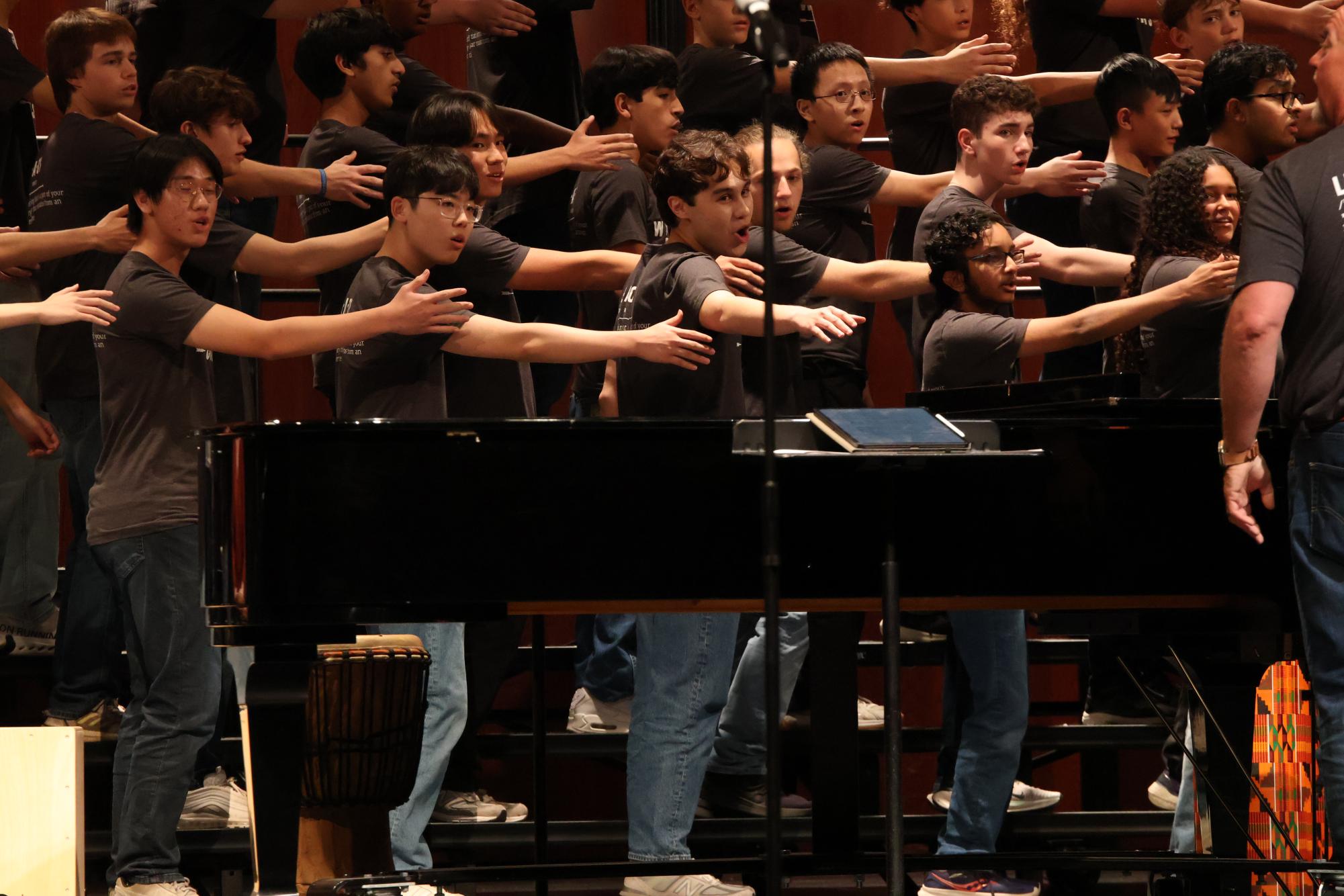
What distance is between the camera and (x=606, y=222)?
5246mm

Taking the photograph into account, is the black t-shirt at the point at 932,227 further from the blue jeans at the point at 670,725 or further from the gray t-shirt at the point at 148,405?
the gray t-shirt at the point at 148,405

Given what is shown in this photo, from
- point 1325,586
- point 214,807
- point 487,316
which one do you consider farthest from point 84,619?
point 1325,586

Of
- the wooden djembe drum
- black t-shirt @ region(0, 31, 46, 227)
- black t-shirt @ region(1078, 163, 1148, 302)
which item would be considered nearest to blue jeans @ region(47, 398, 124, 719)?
the wooden djembe drum

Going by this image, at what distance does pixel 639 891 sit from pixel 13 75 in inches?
116

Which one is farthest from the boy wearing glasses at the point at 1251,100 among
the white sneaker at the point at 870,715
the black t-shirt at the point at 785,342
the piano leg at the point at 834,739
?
the piano leg at the point at 834,739

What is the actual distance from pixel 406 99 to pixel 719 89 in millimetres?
985

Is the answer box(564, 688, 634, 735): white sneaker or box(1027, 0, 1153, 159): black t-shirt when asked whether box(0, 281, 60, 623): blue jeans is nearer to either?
box(564, 688, 634, 735): white sneaker

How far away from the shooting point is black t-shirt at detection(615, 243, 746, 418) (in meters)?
4.43

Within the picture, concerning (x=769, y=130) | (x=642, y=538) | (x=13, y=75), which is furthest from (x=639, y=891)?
(x=13, y=75)

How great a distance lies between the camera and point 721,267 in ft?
14.7

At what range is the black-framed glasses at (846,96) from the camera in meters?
5.54

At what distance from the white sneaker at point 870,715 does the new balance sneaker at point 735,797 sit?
32 centimetres

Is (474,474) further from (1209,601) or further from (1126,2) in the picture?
(1126,2)

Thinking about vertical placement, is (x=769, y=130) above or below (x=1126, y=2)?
below
